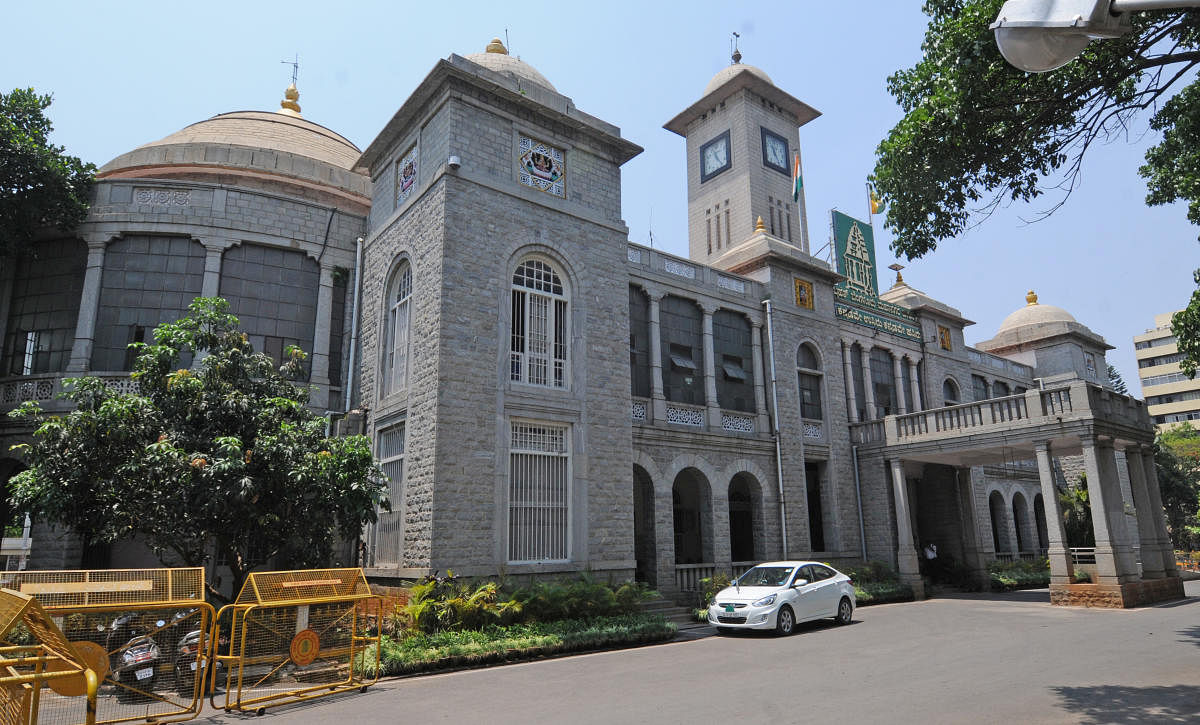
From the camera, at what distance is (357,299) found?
18.6 metres

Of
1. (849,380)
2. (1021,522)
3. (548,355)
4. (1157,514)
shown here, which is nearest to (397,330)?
(548,355)

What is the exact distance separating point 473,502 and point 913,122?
10021mm

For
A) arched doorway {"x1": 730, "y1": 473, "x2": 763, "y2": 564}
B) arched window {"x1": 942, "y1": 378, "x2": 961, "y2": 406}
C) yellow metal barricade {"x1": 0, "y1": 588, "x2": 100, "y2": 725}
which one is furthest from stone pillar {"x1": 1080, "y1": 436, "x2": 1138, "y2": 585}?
yellow metal barricade {"x1": 0, "y1": 588, "x2": 100, "y2": 725}

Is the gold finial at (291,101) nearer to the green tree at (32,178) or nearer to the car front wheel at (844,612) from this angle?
the green tree at (32,178)

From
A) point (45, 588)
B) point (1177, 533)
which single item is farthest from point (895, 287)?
point (1177, 533)

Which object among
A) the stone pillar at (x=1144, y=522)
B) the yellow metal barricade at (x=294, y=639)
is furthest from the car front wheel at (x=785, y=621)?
the stone pillar at (x=1144, y=522)

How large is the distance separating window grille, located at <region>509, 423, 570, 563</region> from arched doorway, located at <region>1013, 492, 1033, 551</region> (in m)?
24.7

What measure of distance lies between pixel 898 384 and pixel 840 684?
2060 centimetres

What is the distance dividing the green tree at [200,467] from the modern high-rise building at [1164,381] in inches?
3457

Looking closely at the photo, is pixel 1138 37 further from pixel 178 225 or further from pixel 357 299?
pixel 178 225

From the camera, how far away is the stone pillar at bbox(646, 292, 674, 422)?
19906mm

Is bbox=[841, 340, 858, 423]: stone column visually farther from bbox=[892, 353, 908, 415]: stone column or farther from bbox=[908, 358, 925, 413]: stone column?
bbox=[908, 358, 925, 413]: stone column

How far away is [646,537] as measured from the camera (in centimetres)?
1900

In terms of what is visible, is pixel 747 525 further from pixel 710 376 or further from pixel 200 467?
pixel 200 467
